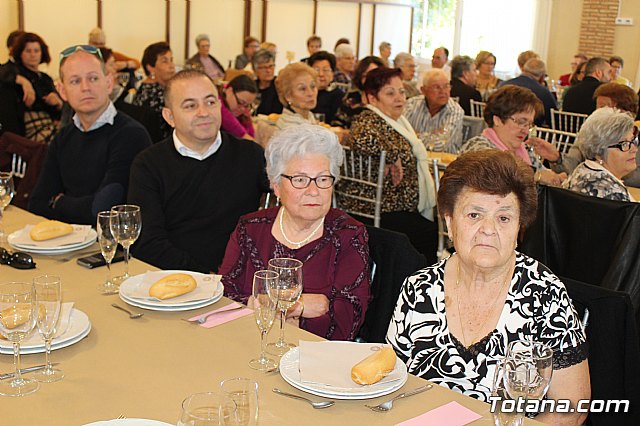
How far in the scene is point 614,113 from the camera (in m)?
3.77

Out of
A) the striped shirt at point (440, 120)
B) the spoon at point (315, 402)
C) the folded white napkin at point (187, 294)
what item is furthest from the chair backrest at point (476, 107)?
the spoon at point (315, 402)

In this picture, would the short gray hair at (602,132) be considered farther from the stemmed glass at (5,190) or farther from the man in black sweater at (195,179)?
the stemmed glass at (5,190)

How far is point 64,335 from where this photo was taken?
1.97 meters

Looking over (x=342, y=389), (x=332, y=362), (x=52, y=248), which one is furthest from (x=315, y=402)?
(x=52, y=248)

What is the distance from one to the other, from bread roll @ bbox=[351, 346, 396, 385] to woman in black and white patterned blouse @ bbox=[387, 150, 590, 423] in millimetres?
316

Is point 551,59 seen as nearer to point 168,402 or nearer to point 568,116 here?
point 568,116

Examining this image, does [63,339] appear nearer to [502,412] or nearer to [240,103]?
[502,412]

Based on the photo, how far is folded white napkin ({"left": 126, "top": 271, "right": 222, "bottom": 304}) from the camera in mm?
2258

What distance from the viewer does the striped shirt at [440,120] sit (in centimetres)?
609

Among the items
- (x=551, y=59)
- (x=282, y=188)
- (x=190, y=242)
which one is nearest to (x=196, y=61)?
(x=551, y=59)

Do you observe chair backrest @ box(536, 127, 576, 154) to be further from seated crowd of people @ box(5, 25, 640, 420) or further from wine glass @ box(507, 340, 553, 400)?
wine glass @ box(507, 340, 553, 400)

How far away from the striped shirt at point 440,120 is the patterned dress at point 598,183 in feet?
7.36

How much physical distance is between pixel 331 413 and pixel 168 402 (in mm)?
360

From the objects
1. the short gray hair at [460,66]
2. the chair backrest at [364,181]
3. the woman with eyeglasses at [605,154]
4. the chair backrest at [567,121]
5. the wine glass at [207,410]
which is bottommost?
the chair backrest at [364,181]
